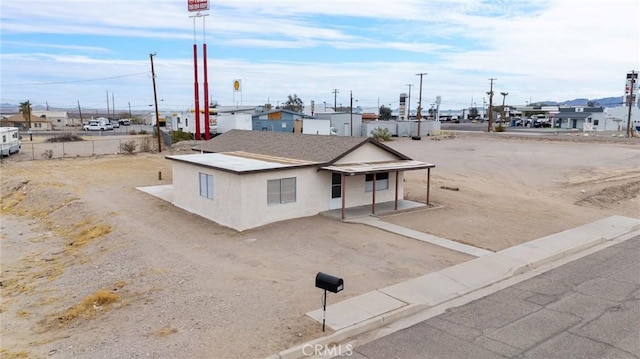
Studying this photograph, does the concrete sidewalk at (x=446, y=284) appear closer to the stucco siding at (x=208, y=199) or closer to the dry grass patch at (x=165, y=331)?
the dry grass patch at (x=165, y=331)

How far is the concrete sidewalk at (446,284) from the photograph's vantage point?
32.5 feet

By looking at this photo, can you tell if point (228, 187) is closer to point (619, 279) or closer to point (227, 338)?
point (227, 338)

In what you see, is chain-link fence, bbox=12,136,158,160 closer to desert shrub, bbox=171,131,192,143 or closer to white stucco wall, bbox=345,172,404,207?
desert shrub, bbox=171,131,192,143

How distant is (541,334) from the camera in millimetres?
9500

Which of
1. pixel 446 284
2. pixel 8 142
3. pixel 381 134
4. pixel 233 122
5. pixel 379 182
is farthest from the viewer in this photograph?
pixel 381 134

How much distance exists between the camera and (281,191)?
19.1 meters

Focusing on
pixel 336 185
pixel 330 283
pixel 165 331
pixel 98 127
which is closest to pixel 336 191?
pixel 336 185

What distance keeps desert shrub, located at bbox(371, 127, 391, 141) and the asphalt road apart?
52.9m

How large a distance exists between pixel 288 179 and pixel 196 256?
18.8 ft

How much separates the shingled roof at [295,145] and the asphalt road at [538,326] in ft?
33.4

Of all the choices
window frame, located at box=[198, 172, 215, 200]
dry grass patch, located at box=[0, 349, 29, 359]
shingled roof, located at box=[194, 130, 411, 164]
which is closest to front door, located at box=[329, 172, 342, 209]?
shingled roof, located at box=[194, 130, 411, 164]

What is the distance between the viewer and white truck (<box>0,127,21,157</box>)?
139ft

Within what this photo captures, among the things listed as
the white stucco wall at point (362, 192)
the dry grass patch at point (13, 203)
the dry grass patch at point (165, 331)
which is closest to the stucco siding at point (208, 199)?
the white stucco wall at point (362, 192)

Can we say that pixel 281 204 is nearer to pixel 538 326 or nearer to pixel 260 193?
pixel 260 193
